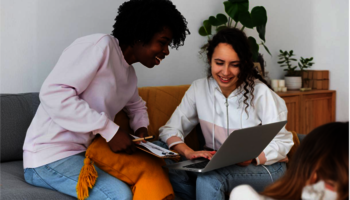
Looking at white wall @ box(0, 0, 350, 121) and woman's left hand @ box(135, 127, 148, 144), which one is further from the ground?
white wall @ box(0, 0, 350, 121)

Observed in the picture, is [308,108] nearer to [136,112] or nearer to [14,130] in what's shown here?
[136,112]

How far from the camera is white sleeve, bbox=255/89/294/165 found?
5.82 feet

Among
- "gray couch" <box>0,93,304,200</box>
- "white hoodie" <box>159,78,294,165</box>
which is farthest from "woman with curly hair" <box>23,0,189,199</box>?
"white hoodie" <box>159,78,294,165</box>

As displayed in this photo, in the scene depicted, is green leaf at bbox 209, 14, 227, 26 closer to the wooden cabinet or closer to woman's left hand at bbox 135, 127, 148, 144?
the wooden cabinet

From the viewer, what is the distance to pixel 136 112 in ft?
6.50

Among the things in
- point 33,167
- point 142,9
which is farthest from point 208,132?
point 33,167

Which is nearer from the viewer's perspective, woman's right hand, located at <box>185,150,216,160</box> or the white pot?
woman's right hand, located at <box>185,150,216,160</box>

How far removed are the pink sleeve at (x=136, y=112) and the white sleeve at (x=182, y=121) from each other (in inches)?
4.5

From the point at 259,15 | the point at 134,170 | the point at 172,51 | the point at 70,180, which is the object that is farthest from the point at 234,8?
the point at 70,180

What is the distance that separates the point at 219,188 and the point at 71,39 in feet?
4.21

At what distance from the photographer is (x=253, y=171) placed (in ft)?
5.63

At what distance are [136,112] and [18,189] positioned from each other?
72cm

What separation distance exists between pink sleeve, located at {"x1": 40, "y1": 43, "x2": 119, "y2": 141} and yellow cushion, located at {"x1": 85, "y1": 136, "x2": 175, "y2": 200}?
0.06m

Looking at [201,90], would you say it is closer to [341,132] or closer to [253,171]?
[253,171]
